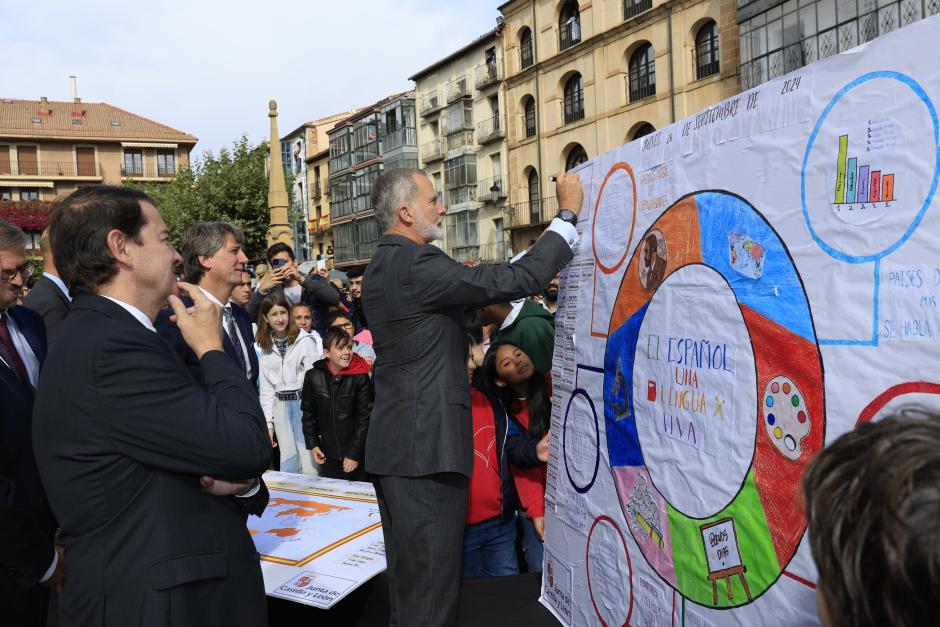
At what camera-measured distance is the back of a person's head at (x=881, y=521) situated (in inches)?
28.8

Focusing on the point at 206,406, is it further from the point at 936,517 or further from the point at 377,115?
the point at 377,115

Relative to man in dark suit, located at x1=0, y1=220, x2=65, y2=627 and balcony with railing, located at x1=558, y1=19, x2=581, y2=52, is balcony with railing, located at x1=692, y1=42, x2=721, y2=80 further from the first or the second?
man in dark suit, located at x1=0, y1=220, x2=65, y2=627

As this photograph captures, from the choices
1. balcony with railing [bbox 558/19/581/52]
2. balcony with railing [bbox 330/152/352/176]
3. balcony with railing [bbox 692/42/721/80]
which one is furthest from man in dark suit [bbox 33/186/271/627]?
balcony with railing [bbox 330/152/352/176]

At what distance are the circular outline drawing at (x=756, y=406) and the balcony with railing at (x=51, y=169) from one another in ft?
171

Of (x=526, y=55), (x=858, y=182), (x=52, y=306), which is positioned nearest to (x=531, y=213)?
(x=526, y=55)

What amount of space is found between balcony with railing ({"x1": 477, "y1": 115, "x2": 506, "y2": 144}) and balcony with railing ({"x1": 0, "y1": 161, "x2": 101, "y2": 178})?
2901cm

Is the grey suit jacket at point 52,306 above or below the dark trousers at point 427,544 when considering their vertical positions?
above

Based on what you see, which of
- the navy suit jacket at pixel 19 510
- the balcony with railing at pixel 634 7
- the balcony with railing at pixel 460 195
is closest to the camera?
the navy suit jacket at pixel 19 510

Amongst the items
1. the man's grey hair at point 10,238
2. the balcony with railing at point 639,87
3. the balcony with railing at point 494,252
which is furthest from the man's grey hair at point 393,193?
the balcony with railing at point 494,252

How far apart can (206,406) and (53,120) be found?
54.7 m

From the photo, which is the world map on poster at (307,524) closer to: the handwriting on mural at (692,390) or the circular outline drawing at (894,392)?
the handwriting on mural at (692,390)

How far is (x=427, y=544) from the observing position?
2518 mm

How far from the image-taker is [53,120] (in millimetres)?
47750

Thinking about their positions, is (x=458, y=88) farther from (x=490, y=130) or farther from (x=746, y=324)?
(x=746, y=324)
